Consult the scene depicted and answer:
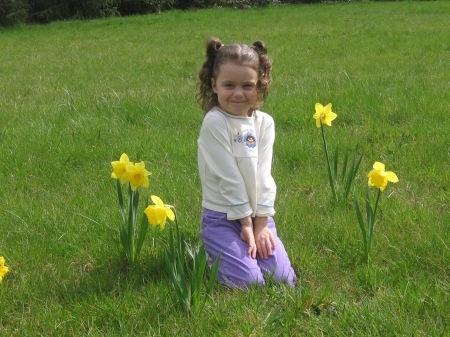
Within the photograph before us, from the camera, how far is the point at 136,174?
2.21 metres

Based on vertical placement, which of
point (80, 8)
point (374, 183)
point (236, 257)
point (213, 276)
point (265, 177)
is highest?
point (374, 183)

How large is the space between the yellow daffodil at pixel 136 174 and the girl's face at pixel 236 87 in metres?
0.64

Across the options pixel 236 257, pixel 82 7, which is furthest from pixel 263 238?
pixel 82 7

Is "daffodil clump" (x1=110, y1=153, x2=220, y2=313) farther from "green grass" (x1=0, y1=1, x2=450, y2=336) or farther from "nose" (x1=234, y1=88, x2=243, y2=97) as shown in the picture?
"nose" (x1=234, y1=88, x2=243, y2=97)

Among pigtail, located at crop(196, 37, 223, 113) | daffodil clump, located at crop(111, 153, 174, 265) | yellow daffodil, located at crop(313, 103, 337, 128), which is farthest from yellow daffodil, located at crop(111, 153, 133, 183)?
yellow daffodil, located at crop(313, 103, 337, 128)

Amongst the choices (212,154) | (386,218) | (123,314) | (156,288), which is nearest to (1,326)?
(123,314)

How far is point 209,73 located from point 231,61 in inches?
8.5

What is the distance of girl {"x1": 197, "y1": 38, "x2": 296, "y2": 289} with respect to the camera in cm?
253

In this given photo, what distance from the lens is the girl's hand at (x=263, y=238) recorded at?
2.53 m

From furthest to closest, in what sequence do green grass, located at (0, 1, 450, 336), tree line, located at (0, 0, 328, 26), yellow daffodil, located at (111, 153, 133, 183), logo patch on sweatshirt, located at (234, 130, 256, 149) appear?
1. tree line, located at (0, 0, 328, 26)
2. logo patch on sweatshirt, located at (234, 130, 256, 149)
3. yellow daffodil, located at (111, 153, 133, 183)
4. green grass, located at (0, 1, 450, 336)

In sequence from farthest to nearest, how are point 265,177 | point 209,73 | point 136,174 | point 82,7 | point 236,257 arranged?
point 82,7 → point 209,73 → point 265,177 → point 236,257 → point 136,174

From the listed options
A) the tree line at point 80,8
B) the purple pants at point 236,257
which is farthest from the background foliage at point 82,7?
the purple pants at point 236,257

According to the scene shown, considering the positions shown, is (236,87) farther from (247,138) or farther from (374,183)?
(374,183)

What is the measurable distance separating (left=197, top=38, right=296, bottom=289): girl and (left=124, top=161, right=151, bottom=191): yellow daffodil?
453mm
